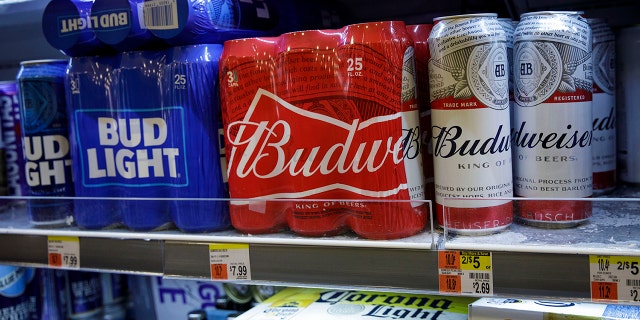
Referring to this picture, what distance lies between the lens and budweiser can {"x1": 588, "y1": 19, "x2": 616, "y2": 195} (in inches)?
46.2

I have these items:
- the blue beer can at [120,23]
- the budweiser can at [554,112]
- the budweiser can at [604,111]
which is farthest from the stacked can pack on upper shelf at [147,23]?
the budweiser can at [604,111]

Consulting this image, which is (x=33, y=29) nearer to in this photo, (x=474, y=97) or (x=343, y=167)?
(x=343, y=167)

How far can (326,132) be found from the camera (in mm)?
1034

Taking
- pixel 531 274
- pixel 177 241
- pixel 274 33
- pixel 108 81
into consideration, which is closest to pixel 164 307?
pixel 177 241

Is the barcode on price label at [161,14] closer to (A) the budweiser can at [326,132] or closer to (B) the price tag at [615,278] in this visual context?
(A) the budweiser can at [326,132]

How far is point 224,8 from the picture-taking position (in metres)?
1.16

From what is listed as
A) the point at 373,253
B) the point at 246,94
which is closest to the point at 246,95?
the point at 246,94

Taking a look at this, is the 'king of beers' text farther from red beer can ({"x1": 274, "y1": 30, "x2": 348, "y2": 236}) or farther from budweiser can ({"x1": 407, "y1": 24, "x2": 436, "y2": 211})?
budweiser can ({"x1": 407, "y1": 24, "x2": 436, "y2": 211})

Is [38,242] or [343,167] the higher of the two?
[343,167]

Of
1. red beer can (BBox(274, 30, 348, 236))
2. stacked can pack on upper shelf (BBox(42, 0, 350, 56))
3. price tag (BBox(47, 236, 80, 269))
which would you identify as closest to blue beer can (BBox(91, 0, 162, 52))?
stacked can pack on upper shelf (BBox(42, 0, 350, 56))

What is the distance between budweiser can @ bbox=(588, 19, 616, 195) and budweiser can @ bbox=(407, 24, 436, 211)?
13.4 inches

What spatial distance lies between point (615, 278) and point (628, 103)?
0.53 metres

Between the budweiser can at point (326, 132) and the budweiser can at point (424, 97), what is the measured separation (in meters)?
0.05

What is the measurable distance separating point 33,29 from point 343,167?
1312 millimetres
